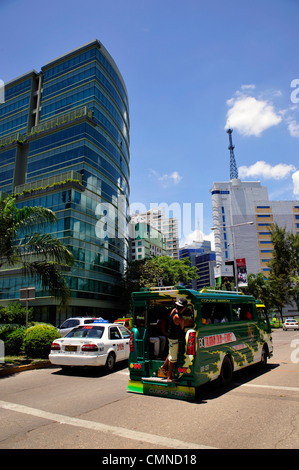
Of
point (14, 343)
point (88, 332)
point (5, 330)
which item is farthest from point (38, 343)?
point (88, 332)

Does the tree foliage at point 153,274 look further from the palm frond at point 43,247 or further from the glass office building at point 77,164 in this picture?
the palm frond at point 43,247

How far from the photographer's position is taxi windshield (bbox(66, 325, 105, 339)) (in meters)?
10.0

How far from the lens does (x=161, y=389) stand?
6.45m

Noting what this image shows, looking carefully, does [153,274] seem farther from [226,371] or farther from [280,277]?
[226,371]

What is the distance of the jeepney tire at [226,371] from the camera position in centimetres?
731

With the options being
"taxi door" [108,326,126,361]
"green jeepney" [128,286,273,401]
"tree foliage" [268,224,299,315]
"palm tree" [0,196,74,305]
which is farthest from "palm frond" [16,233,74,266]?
"tree foliage" [268,224,299,315]

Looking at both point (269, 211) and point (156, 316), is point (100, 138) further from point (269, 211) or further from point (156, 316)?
point (269, 211)

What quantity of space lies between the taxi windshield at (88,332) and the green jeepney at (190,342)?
3110 mm

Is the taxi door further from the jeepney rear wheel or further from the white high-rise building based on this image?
the white high-rise building

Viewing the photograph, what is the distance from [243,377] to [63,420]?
18.2ft

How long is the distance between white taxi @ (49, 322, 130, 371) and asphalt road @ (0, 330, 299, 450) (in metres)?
0.90

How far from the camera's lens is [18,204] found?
4106 centimetres

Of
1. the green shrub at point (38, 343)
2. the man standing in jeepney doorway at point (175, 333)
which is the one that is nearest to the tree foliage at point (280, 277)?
the green shrub at point (38, 343)
